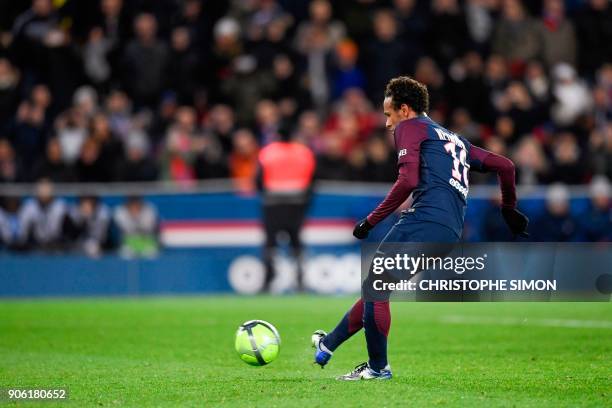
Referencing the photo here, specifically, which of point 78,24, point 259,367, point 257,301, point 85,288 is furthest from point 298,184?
point 259,367

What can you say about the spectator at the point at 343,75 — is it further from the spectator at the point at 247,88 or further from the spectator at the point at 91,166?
the spectator at the point at 91,166

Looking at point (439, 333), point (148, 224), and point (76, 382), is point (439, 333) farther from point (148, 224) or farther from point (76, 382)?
point (148, 224)

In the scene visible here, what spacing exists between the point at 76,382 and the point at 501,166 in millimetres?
3364

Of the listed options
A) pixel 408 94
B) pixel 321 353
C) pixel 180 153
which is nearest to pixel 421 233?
pixel 408 94

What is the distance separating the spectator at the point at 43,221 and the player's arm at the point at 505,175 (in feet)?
35.8

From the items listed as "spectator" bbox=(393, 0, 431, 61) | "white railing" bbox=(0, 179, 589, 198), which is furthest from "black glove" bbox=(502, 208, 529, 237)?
"spectator" bbox=(393, 0, 431, 61)

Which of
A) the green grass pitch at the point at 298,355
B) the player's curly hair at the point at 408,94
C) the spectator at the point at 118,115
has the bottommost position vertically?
the green grass pitch at the point at 298,355

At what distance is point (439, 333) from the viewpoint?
41.3 feet

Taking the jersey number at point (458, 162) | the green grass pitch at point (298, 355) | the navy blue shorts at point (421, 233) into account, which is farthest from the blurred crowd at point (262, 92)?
the navy blue shorts at point (421, 233)

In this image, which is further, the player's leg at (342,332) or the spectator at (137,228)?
the spectator at (137,228)

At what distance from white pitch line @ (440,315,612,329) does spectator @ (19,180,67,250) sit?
6.58 metres

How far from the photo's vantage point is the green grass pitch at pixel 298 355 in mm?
7770

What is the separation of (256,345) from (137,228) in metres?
9.92

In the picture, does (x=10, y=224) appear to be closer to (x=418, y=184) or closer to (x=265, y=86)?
(x=265, y=86)
